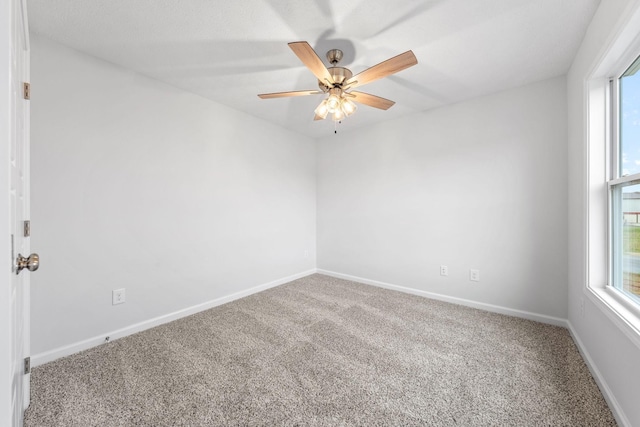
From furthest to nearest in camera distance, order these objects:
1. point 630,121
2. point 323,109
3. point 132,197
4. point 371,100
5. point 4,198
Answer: point 132,197, point 371,100, point 323,109, point 630,121, point 4,198

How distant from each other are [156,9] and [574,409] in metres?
3.28

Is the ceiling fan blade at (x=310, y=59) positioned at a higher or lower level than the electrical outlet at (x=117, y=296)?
higher

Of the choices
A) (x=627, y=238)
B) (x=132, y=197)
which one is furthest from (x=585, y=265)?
(x=132, y=197)

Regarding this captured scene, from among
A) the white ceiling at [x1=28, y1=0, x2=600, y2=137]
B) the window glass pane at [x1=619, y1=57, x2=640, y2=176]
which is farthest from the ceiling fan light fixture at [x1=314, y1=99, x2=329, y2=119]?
the window glass pane at [x1=619, y1=57, x2=640, y2=176]

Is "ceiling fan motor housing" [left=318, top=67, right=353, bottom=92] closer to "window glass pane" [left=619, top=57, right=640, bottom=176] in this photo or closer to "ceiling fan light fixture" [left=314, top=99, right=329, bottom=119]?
"ceiling fan light fixture" [left=314, top=99, right=329, bottom=119]

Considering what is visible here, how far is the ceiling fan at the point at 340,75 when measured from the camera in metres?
1.52

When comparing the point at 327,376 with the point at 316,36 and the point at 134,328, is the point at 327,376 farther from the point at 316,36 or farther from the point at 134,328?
the point at 316,36

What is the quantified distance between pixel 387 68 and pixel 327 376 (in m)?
2.00

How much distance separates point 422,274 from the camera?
3148mm

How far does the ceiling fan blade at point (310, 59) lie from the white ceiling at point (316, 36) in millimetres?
287

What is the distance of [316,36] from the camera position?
1793 mm

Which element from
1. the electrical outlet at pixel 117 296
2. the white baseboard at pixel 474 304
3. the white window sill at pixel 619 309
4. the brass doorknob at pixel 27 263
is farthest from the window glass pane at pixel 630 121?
the electrical outlet at pixel 117 296

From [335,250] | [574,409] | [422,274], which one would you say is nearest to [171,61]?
[335,250]

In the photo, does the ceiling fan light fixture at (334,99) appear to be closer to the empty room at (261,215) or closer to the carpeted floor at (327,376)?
the empty room at (261,215)
